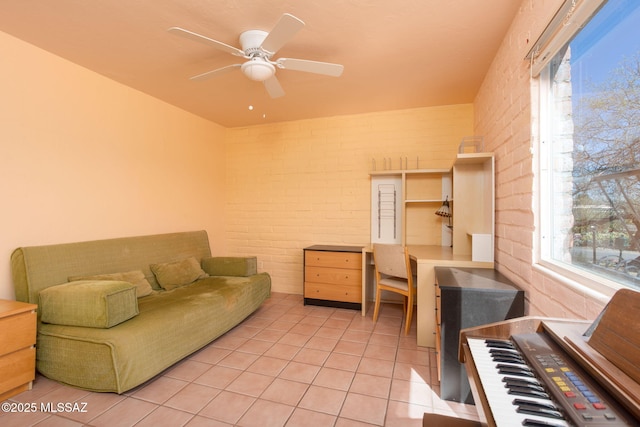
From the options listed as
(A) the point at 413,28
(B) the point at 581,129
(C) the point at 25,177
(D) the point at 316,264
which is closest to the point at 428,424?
(B) the point at 581,129

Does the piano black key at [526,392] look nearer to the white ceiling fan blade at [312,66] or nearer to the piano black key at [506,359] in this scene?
the piano black key at [506,359]

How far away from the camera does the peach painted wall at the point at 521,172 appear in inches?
53.1

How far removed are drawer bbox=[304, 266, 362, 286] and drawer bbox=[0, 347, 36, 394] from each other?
8.04 feet

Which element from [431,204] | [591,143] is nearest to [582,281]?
[591,143]

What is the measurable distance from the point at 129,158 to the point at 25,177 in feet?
2.97

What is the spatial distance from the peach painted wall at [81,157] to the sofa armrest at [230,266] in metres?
0.65

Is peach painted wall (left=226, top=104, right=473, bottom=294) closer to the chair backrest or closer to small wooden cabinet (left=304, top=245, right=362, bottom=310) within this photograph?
small wooden cabinet (left=304, top=245, right=362, bottom=310)

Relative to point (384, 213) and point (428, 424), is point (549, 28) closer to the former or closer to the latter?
point (428, 424)

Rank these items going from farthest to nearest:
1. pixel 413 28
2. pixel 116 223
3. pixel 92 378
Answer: pixel 116 223, pixel 413 28, pixel 92 378

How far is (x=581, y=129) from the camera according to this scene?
130 centimetres

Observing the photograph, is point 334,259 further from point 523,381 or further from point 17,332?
point 523,381

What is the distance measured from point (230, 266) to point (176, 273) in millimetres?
591

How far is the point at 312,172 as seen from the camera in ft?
13.4

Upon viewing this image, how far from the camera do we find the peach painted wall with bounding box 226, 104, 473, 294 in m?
3.65
